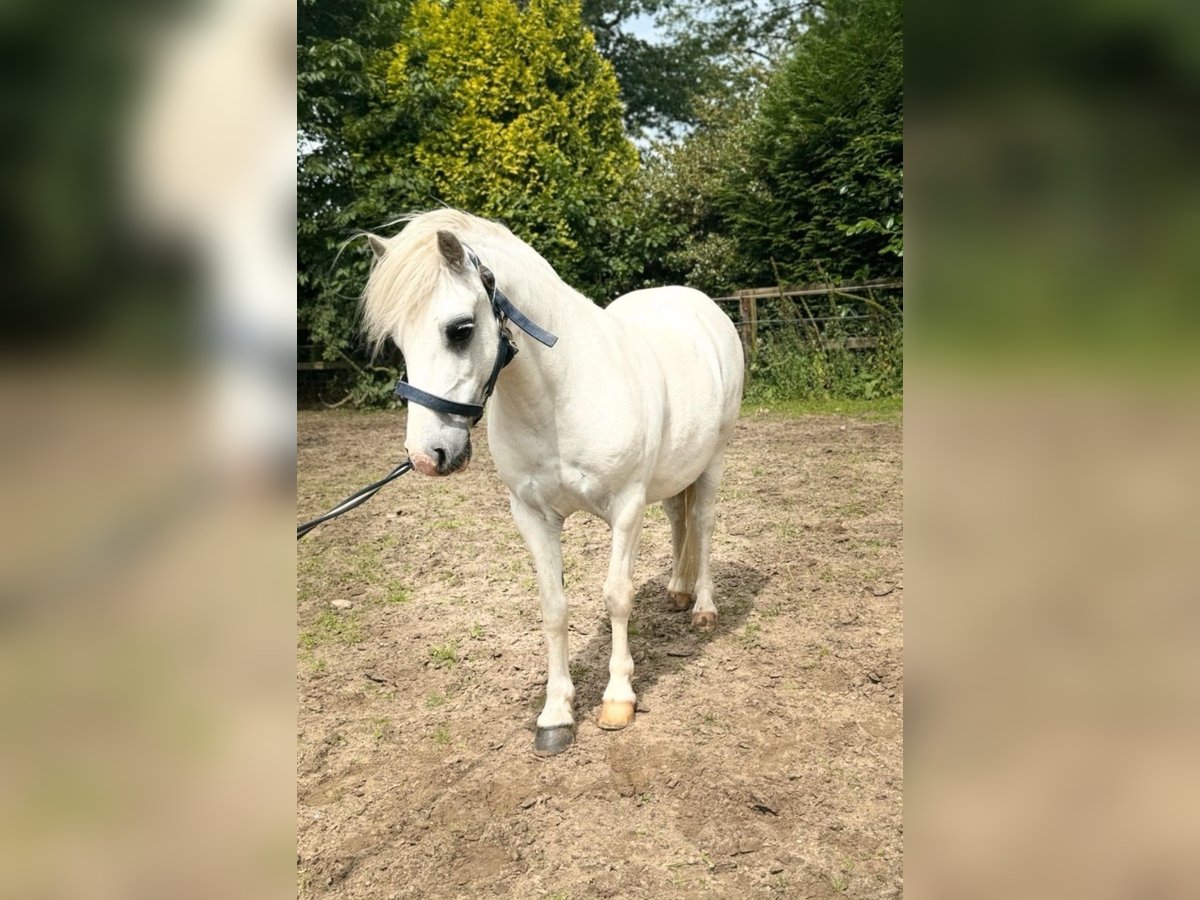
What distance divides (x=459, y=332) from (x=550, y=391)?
52 centimetres

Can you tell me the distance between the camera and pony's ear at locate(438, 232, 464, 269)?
2.00 meters

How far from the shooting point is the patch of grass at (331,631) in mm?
3734

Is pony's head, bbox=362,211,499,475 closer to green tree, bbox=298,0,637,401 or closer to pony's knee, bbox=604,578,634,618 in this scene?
pony's knee, bbox=604,578,634,618

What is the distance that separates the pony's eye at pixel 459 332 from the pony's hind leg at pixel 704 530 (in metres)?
1.83

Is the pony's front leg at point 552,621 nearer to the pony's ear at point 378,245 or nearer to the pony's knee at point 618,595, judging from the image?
the pony's knee at point 618,595

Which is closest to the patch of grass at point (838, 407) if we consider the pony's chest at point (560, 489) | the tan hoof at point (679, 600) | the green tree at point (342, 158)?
the tan hoof at point (679, 600)

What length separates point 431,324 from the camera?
2020 mm

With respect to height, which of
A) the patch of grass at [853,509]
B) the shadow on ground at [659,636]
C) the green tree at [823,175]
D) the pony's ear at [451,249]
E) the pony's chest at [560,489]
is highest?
the green tree at [823,175]

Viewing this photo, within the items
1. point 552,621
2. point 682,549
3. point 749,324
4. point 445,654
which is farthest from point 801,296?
point 552,621
